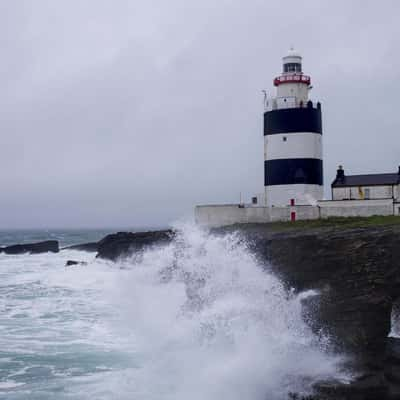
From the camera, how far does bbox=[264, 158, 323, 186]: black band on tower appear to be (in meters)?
19.6

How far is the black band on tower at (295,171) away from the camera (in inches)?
772

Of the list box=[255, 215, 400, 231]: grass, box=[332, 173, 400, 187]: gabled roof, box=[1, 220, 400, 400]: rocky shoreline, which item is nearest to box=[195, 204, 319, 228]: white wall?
box=[255, 215, 400, 231]: grass

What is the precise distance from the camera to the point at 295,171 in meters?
19.7

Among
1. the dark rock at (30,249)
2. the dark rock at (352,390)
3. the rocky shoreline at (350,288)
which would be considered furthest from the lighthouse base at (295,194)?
the dark rock at (30,249)

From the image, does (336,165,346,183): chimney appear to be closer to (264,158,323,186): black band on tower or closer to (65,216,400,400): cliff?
(264,158,323,186): black band on tower

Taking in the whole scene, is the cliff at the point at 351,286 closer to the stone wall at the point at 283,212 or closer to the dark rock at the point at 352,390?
the dark rock at the point at 352,390

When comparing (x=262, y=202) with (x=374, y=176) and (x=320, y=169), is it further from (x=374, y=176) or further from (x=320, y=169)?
(x=374, y=176)

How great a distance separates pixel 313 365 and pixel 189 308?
16.1 ft

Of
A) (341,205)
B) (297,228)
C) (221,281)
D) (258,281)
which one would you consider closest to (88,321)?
(221,281)

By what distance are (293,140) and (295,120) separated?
627 millimetres

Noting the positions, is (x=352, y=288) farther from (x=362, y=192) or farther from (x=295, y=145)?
(x=295, y=145)

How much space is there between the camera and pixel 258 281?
12859mm

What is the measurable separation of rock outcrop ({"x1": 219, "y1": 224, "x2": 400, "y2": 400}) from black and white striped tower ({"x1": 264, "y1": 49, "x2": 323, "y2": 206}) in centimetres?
551

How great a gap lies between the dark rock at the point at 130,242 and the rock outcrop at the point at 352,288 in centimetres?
1217
